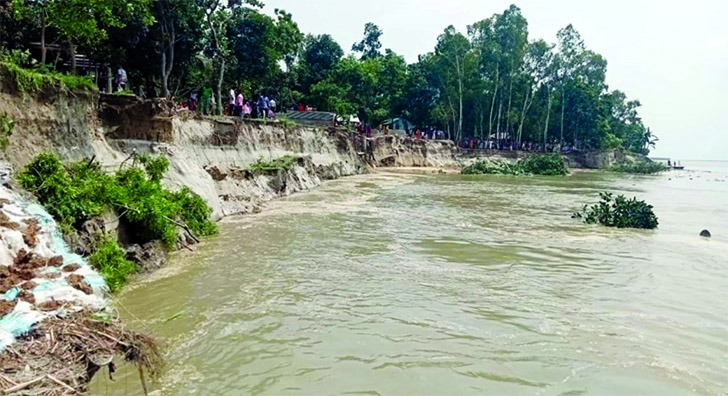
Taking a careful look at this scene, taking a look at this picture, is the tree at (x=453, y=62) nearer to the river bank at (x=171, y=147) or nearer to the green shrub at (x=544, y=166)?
the green shrub at (x=544, y=166)

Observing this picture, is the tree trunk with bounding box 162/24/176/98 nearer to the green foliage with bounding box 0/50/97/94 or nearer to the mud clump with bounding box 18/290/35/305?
the green foliage with bounding box 0/50/97/94

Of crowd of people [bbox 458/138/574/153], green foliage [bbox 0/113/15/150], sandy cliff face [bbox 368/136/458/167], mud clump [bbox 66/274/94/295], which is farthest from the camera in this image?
crowd of people [bbox 458/138/574/153]

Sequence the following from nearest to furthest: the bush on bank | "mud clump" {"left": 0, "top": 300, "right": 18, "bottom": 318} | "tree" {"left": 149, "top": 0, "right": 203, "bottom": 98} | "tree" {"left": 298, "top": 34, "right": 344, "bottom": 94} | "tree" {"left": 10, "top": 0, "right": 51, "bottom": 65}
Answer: "mud clump" {"left": 0, "top": 300, "right": 18, "bottom": 318} < the bush on bank < "tree" {"left": 10, "top": 0, "right": 51, "bottom": 65} < "tree" {"left": 149, "top": 0, "right": 203, "bottom": 98} < "tree" {"left": 298, "top": 34, "right": 344, "bottom": 94}

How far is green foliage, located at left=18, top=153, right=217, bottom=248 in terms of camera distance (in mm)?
9789

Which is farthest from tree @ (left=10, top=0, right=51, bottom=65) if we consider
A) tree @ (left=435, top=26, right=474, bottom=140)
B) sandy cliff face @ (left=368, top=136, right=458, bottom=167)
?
tree @ (left=435, top=26, right=474, bottom=140)

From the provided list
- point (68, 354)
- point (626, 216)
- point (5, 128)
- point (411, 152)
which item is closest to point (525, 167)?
point (411, 152)

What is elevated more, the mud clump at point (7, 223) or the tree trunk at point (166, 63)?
the tree trunk at point (166, 63)

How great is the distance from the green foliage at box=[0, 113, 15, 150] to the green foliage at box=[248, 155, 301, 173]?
12181 mm

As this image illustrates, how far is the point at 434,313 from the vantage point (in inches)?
343

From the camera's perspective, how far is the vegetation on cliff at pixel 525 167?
171 ft

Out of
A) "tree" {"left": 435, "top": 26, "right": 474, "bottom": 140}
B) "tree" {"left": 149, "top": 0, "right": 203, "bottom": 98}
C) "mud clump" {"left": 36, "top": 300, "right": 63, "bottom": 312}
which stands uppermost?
"tree" {"left": 435, "top": 26, "right": 474, "bottom": 140}

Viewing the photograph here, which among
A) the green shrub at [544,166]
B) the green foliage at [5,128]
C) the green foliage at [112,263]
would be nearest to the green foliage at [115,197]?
the green foliage at [112,263]

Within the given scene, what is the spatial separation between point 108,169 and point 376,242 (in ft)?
25.4

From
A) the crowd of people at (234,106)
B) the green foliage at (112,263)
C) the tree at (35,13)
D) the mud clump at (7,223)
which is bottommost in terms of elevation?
the green foliage at (112,263)
